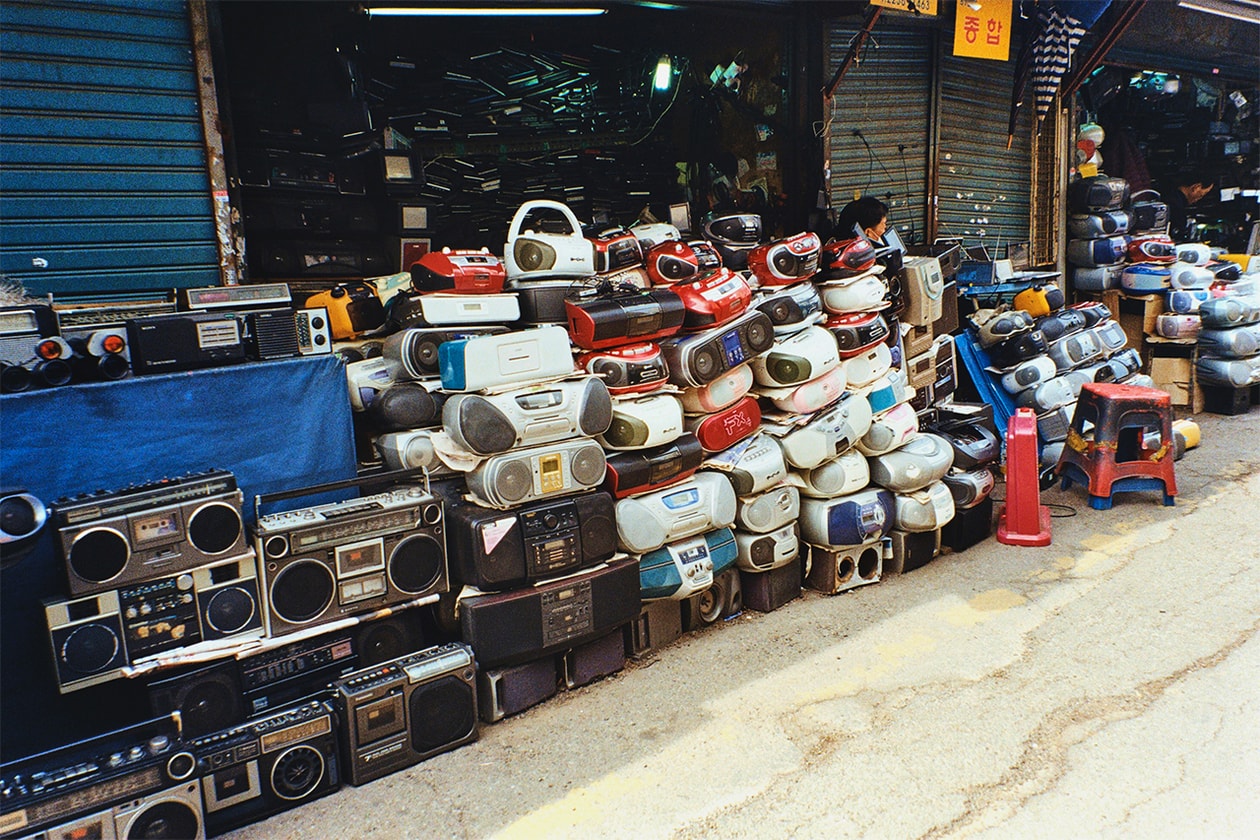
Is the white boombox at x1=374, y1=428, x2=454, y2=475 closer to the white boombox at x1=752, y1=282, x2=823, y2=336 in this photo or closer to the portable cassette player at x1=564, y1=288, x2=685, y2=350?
the portable cassette player at x1=564, y1=288, x2=685, y2=350

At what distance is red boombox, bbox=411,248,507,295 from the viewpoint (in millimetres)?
3730

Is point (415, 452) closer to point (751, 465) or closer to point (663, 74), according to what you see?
point (751, 465)

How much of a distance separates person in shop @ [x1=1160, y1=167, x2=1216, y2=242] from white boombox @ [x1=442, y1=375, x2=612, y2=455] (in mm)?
9977

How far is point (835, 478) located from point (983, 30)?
13.3 ft

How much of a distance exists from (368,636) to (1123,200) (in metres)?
8.01

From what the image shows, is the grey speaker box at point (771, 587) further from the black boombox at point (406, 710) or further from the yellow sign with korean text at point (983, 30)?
the yellow sign with korean text at point (983, 30)

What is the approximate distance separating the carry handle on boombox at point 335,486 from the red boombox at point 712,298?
4.79 ft

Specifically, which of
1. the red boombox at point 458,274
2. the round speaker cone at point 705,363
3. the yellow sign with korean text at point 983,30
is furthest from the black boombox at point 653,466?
the yellow sign with korean text at point 983,30

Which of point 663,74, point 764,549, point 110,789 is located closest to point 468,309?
point 764,549

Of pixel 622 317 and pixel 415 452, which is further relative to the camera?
pixel 622 317

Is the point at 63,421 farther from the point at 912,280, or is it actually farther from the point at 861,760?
the point at 912,280

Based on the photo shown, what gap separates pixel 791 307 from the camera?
14.6ft

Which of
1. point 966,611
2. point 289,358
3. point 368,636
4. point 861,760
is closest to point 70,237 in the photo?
point 289,358

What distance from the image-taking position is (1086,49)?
8.07 m
